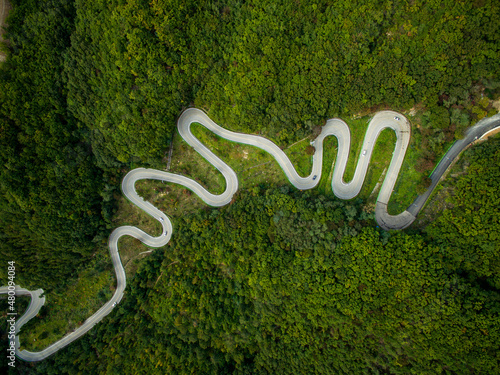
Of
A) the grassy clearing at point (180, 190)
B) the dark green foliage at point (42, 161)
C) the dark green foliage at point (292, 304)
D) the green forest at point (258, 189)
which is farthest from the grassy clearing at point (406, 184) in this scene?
the dark green foliage at point (42, 161)

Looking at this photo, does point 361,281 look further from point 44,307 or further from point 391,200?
point 44,307

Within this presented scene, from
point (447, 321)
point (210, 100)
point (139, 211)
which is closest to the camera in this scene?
point (447, 321)

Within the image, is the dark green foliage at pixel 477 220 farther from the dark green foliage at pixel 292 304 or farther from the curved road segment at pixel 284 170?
the curved road segment at pixel 284 170

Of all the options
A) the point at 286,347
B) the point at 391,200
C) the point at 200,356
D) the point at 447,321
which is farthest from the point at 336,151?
the point at 200,356

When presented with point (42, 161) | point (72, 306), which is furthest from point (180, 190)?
point (72, 306)

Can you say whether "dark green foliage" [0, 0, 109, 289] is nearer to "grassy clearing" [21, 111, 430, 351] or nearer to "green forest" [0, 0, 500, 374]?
"green forest" [0, 0, 500, 374]

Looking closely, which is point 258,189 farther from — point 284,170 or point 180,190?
point 180,190
